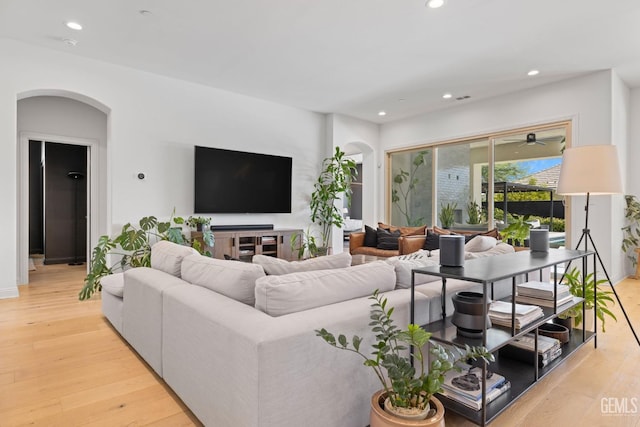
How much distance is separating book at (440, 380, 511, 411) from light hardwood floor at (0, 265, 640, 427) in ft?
0.33

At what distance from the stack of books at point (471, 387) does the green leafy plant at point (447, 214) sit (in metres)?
4.79

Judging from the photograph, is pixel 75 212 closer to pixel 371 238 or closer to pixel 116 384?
pixel 371 238

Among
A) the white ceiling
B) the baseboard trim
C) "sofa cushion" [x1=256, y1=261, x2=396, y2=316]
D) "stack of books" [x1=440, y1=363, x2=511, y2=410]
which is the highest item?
the white ceiling

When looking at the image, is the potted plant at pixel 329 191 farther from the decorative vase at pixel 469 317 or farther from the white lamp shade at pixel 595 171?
the decorative vase at pixel 469 317

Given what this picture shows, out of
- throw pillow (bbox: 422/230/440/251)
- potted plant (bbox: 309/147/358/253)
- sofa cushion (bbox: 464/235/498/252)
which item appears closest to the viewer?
sofa cushion (bbox: 464/235/498/252)

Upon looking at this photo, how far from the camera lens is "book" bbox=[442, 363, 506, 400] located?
5.60 ft

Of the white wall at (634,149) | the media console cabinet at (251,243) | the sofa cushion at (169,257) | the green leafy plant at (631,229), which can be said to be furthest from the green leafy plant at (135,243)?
the white wall at (634,149)

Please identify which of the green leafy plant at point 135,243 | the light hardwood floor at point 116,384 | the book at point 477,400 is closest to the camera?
the book at point 477,400

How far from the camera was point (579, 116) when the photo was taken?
189 inches

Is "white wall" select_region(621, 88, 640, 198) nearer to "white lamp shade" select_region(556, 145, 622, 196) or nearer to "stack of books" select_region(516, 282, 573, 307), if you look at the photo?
"white lamp shade" select_region(556, 145, 622, 196)

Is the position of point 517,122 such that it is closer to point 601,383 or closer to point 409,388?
point 601,383

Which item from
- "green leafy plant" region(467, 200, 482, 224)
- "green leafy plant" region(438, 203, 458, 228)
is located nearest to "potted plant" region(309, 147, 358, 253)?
"green leafy plant" region(438, 203, 458, 228)

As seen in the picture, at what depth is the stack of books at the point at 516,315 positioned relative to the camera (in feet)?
6.19

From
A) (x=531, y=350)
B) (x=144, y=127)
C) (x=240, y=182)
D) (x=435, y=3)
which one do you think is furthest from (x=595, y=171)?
(x=144, y=127)
